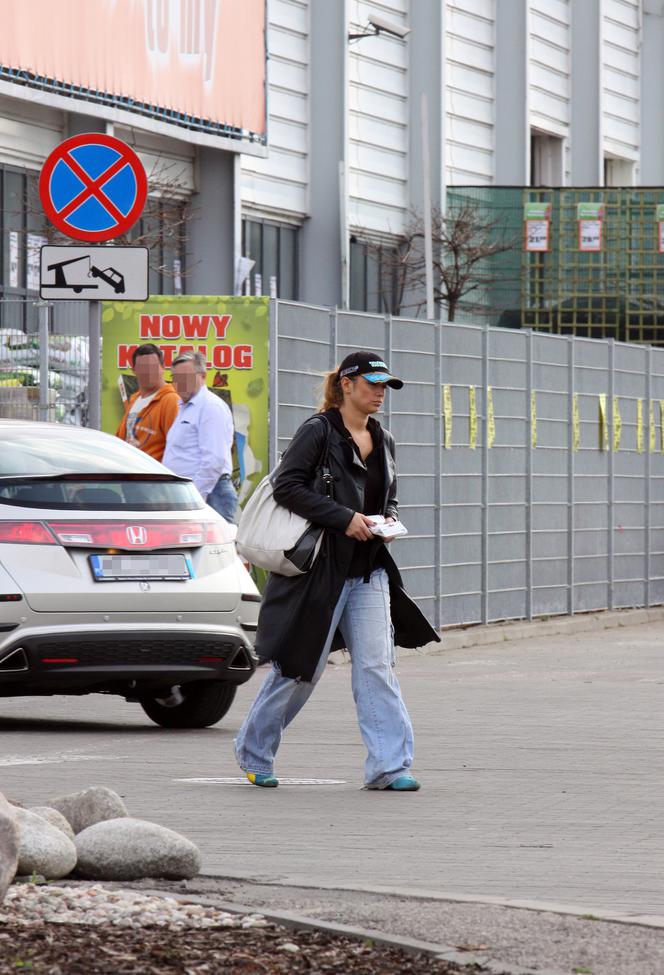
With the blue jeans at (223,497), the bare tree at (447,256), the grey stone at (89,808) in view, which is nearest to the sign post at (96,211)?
the blue jeans at (223,497)

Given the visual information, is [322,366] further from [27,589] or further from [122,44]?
[122,44]

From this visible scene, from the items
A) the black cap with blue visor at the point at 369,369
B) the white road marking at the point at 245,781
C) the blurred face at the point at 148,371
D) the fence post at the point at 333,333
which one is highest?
the fence post at the point at 333,333

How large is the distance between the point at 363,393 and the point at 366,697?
51.1 inches

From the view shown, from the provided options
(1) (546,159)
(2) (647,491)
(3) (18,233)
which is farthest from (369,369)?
(1) (546,159)

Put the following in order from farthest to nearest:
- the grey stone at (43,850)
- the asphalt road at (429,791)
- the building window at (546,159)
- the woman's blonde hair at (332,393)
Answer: the building window at (546,159) → the woman's blonde hair at (332,393) → the asphalt road at (429,791) → the grey stone at (43,850)

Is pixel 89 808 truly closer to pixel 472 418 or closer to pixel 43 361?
pixel 43 361

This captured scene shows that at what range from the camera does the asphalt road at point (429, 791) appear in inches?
281

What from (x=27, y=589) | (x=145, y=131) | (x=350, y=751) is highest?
(x=145, y=131)

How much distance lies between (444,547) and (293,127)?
22970 mm

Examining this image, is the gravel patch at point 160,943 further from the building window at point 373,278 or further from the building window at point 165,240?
the building window at point 373,278

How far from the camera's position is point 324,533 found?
9.70m

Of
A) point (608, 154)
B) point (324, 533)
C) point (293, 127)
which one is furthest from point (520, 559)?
point (608, 154)

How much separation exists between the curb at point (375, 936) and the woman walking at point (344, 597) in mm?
3247

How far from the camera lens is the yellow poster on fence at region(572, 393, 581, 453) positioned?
2233cm
